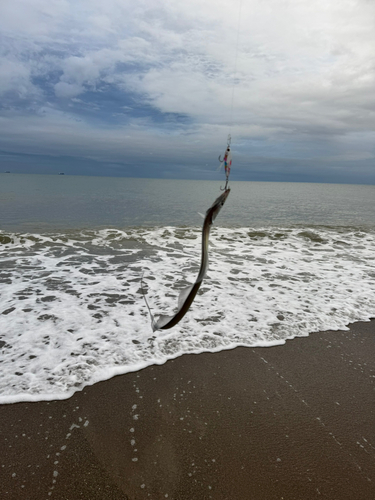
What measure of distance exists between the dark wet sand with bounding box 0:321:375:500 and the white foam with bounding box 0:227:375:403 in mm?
552

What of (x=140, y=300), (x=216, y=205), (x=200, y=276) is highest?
(x=216, y=205)

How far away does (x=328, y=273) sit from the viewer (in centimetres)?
1059

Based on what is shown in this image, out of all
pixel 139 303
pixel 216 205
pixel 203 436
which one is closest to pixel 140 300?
pixel 139 303

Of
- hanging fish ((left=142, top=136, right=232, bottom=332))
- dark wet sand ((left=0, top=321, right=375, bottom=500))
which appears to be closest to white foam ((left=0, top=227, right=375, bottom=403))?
dark wet sand ((left=0, top=321, right=375, bottom=500))

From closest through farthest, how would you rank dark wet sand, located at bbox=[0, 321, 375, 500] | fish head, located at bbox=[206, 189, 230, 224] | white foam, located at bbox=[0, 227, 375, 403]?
fish head, located at bbox=[206, 189, 230, 224] → dark wet sand, located at bbox=[0, 321, 375, 500] → white foam, located at bbox=[0, 227, 375, 403]

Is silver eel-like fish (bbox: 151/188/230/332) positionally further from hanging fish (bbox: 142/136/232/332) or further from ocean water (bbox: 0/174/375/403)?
ocean water (bbox: 0/174/375/403)

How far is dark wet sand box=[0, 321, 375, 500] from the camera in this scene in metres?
3.20

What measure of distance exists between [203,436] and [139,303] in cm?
424

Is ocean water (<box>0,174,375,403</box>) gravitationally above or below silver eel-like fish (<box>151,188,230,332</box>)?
below

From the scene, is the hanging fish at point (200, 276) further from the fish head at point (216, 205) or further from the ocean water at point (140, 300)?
the ocean water at point (140, 300)

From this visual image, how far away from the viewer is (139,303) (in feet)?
25.3

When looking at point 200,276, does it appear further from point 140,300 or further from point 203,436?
point 140,300

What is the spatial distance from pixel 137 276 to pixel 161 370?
5191 millimetres

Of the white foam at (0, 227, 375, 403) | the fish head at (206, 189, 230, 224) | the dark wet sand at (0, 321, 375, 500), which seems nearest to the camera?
the fish head at (206, 189, 230, 224)
